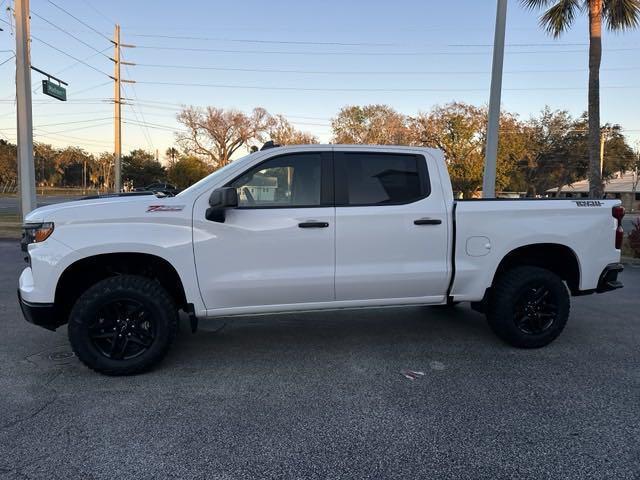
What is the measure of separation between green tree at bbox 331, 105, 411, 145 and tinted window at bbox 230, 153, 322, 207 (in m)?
39.9

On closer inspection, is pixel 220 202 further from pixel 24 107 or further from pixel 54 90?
pixel 54 90

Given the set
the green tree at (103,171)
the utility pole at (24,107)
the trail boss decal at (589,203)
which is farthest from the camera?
the green tree at (103,171)

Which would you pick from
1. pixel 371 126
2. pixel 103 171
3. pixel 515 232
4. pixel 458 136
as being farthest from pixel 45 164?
pixel 515 232

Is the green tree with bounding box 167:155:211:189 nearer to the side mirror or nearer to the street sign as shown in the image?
the street sign

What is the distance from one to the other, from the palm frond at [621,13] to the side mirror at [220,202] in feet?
48.2

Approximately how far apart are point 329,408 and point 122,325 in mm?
1871

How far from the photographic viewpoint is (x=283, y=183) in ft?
13.9

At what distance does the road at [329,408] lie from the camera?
272cm

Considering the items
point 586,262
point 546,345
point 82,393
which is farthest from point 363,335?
point 82,393

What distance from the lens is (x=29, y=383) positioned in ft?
12.5

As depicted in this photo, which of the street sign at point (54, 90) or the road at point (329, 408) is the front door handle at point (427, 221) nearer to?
the road at point (329, 408)

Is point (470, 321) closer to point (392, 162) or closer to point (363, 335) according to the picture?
point (363, 335)

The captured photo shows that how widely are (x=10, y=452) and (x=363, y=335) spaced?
3.31 m

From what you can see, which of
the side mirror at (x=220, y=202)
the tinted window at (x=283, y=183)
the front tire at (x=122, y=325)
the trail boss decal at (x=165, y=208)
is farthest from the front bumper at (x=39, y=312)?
the tinted window at (x=283, y=183)
